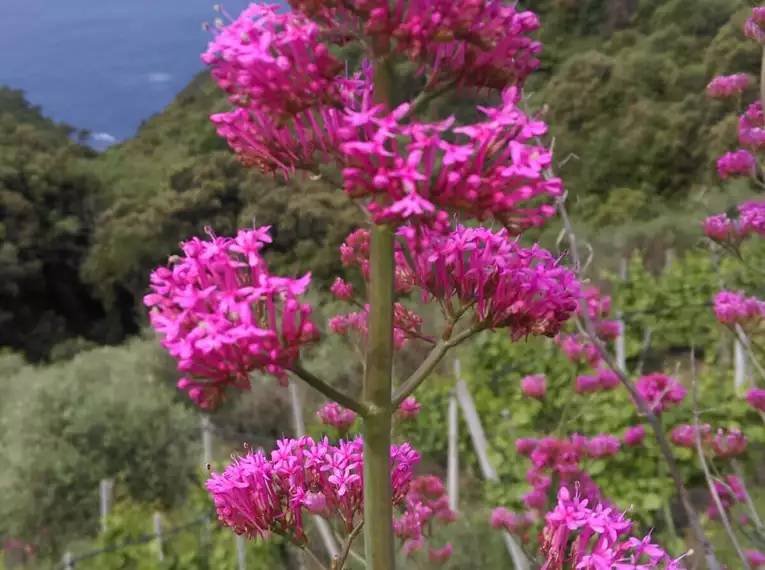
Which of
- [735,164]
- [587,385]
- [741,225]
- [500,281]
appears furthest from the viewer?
[587,385]

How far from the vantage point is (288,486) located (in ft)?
3.22

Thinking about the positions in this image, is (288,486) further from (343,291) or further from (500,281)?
(343,291)

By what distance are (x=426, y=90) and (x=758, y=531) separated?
1422mm

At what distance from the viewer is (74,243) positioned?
55.9 feet

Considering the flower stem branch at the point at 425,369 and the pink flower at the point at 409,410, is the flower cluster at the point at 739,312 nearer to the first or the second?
the pink flower at the point at 409,410

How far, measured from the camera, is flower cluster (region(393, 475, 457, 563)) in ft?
5.55

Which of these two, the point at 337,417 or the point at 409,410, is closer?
the point at 337,417

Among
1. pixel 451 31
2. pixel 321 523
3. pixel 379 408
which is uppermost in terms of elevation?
pixel 451 31

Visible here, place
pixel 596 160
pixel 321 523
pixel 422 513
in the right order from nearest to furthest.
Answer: pixel 321 523
pixel 422 513
pixel 596 160

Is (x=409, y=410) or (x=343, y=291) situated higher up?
(x=343, y=291)

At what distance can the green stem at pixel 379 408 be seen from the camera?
85 centimetres

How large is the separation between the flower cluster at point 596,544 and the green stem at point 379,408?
0.75 feet

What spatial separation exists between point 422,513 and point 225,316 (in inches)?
50.0

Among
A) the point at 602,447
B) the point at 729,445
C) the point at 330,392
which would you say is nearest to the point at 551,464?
the point at 602,447
